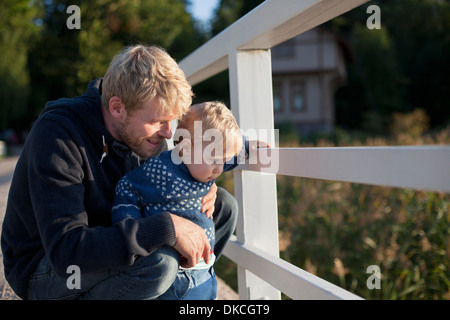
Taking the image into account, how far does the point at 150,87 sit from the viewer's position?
169cm

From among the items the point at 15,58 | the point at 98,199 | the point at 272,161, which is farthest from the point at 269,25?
the point at 15,58

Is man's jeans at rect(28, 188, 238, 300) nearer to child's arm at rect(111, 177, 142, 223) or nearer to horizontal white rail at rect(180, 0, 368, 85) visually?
child's arm at rect(111, 177, 142, 223)

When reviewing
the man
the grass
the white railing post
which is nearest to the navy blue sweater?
the man

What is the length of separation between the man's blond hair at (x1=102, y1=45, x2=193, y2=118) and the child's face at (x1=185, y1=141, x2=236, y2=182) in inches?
7.1

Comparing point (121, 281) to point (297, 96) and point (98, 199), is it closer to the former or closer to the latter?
point (98, 199)

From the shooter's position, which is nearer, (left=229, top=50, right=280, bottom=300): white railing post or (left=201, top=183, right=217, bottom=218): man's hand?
(left=201, top=183, right=217, bottom=218): man's hand

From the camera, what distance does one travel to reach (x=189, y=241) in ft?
5.46

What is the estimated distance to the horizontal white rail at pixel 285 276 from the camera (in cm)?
143

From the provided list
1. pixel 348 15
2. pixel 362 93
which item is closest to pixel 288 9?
pixel 362 93

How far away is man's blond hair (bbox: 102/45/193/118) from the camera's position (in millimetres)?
1696

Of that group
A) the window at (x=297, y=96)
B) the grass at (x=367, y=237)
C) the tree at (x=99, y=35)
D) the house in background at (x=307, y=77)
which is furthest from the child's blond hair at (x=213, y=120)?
the window at (x=297, y=96)

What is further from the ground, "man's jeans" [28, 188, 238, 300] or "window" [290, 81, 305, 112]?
"window" [290, 81, 305, 112]

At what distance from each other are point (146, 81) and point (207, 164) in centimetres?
38
